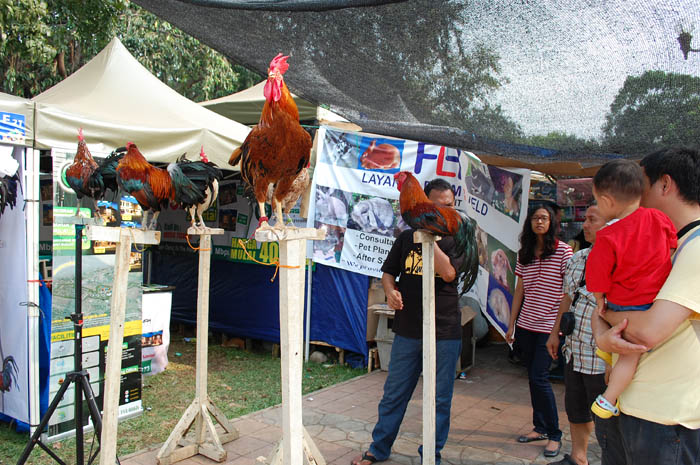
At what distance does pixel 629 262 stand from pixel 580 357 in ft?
5.29

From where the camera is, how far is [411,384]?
337cm

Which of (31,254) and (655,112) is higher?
(655,112)

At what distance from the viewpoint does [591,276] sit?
1838mm

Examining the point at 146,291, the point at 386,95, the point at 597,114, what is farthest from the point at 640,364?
the point at 146,291

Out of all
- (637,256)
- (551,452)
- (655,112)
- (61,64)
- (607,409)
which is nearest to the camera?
(637,256)

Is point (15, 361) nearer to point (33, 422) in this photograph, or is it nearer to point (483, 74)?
point (33, 422)

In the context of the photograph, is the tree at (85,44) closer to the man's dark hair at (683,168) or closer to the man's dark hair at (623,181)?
A: the man's dark hair at (623,181)

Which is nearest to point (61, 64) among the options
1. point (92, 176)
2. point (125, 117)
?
point (125, 117)

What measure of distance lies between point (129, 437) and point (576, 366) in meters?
3.57

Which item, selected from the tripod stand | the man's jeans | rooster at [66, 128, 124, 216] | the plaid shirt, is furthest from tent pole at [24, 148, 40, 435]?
the plaid shirt

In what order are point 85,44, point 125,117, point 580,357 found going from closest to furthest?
1. point 580,357
2. point 125,117
3. point 85,44

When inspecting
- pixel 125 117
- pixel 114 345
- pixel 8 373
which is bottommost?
pixel 8 373

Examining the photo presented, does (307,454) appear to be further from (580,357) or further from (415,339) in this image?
(580,357)

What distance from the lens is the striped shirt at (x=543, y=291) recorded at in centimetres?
384
